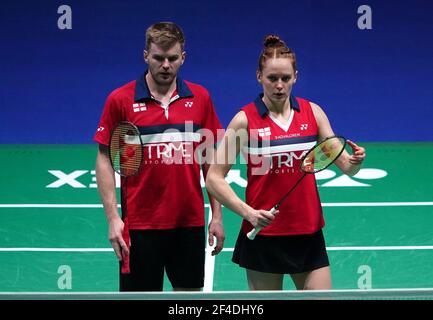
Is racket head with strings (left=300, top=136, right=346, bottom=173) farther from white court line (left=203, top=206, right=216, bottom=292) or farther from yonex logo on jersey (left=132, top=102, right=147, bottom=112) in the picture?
white court line (left=203, top=206, right=216, bottom=292)

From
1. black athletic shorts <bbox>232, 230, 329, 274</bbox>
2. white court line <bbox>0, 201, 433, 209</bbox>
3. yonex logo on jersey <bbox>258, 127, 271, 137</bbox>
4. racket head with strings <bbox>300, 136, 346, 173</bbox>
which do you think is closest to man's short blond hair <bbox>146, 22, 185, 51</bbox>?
yonex logo on jersey <bbox>258, 127, 271, 137</bbox>

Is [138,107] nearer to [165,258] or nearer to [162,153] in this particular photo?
[162,153]

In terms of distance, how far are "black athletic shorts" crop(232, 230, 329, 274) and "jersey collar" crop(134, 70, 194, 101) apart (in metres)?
0.72

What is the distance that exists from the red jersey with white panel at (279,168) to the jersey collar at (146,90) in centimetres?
35

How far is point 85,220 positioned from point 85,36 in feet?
10.1

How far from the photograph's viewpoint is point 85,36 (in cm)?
996

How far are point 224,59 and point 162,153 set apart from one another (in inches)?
240

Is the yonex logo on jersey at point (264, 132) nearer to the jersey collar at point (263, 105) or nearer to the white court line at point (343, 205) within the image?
the jersey collar at point (263, 105)

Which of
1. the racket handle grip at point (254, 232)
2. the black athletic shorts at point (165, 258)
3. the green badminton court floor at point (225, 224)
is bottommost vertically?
the green badminton court floor at point (225, 224)

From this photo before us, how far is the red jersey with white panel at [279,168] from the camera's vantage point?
152 inches

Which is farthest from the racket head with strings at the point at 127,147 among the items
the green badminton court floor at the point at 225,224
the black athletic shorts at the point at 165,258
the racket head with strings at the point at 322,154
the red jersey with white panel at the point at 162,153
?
the green badminton court floor at the point at 225,224
